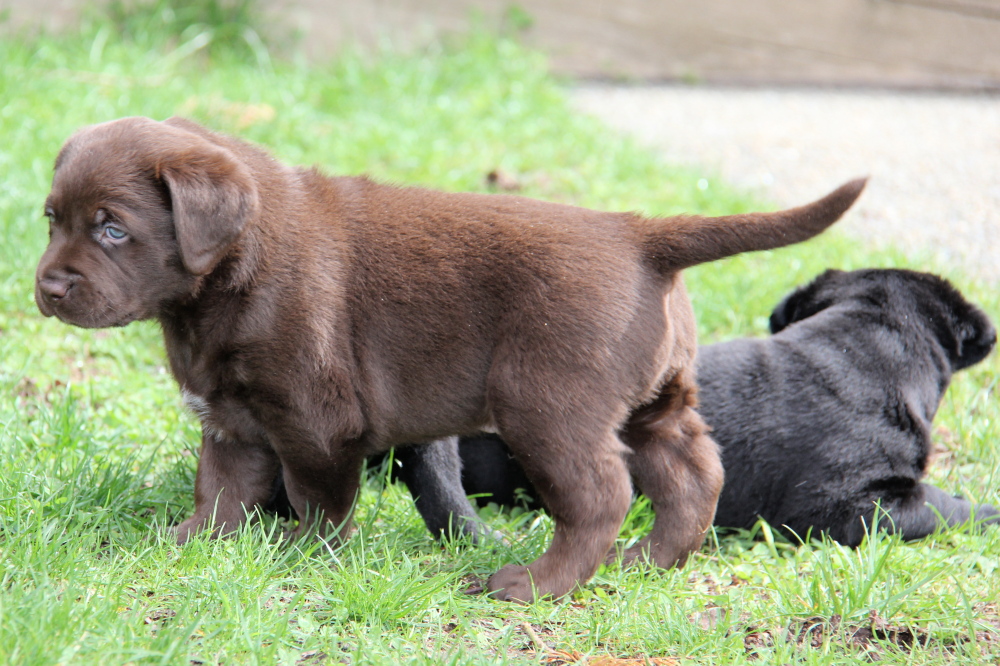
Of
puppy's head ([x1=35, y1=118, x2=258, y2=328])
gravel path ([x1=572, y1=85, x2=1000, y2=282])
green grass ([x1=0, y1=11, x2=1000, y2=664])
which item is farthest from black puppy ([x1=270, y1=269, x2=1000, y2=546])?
gravel path ([x1=572, y1=85, x2=1000, y2=282])

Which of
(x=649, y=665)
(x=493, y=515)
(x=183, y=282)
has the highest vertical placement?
(x=183, y=282)

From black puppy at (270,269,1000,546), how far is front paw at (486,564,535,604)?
43 cm

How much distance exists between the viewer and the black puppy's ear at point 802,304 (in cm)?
434

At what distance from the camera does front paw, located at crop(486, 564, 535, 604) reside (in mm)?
2984

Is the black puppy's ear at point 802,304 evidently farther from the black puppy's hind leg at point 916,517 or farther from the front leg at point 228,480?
the front leg at point 228,480

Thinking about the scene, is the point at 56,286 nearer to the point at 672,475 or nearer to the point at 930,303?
the point at 672,475

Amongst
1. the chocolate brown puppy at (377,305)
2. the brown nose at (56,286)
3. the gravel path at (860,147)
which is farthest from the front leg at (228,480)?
the gravel path at (860,147)

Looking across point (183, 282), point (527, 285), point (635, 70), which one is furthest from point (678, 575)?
point (635, 70)

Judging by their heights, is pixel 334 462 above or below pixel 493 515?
above

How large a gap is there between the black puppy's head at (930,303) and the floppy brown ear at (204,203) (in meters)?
2.61

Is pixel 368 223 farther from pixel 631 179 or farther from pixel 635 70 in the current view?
pixel 635 70

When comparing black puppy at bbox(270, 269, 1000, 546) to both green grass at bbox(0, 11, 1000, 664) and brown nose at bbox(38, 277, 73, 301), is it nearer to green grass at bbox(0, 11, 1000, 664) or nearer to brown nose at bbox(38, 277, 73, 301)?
green grass at bbox(0, 11, 1000, 664)

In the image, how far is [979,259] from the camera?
596cm

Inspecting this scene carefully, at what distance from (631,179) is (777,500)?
3385mm
